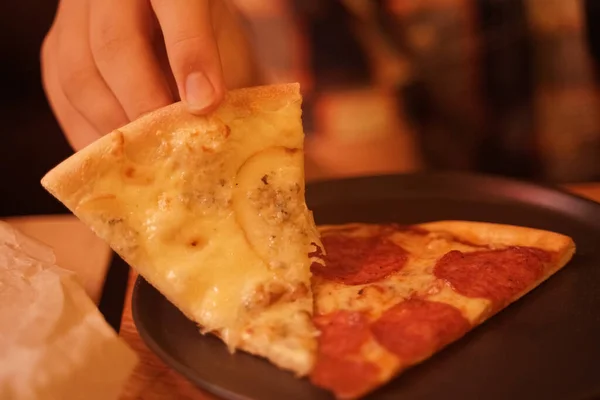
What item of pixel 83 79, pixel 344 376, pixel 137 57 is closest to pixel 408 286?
pixel 344 376

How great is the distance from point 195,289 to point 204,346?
0.08 meters

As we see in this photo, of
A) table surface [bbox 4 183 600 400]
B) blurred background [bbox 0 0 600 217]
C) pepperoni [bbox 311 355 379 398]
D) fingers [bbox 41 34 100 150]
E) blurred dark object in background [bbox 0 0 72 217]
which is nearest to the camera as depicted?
pepperoni [bbox 311 355 379 398]

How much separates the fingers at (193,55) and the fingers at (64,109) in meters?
0.44

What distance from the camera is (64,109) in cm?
152

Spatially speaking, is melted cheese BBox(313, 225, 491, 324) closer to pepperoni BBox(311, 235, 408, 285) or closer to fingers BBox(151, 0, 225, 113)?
pepperoni BBox(311, 235, 408, 285)

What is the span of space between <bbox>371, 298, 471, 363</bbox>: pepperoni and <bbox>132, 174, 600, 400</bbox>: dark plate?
21mm

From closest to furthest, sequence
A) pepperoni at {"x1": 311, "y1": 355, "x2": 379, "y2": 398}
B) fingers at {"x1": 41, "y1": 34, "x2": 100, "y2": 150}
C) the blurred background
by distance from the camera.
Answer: pepperoni at {"x1": 311, "y1": 355, "x2": 379, "y2": 398} → fingers at {"x1": 41, "y1": 34, "x2": 100, "y2": 150} → the blurred background

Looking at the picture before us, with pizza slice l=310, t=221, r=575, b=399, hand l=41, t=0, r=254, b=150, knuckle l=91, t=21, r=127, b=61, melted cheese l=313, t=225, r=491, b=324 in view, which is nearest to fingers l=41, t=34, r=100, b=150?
hand l=41, t=0, r=254, b=150

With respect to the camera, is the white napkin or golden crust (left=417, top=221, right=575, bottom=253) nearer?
the white napkin

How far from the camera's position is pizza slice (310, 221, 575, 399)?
0.91 m

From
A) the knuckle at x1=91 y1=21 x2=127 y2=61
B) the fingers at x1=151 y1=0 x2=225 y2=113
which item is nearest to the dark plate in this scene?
the fingers at x1=151 y1=0 x2=225 y2=113

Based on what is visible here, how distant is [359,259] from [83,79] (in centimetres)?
60

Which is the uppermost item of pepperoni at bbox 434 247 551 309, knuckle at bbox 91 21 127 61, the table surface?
knuckle at bbox 91 21 127 61

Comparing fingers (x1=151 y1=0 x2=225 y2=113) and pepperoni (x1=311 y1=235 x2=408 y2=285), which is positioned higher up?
fingers (x1=151 y1=0 x2=225 y2=113)
